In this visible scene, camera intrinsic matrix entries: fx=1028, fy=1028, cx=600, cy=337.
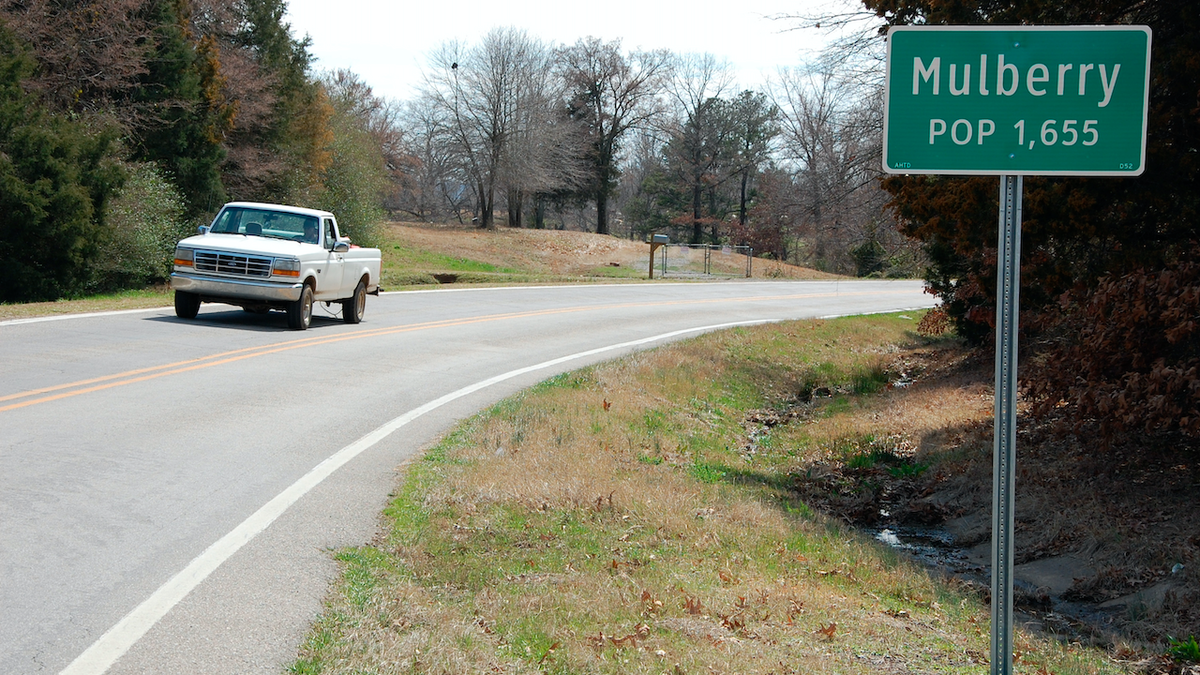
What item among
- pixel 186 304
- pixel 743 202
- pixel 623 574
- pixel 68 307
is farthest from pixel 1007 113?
pixel 743 202

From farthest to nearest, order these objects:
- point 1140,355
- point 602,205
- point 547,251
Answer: point 602,205, point 547,251, point 1140,355

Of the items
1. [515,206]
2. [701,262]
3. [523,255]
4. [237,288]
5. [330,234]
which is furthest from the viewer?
[515,206]

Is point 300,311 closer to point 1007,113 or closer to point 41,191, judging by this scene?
point 41,191

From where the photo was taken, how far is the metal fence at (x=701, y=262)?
4688cm

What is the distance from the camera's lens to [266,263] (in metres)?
15.8

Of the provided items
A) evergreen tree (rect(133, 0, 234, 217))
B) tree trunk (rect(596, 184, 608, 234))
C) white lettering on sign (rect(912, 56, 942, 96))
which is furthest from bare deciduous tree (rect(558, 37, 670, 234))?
white lettering on sign (rect(912, 56, 942, 96))

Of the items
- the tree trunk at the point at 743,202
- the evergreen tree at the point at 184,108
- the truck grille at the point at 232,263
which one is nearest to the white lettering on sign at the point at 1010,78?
the truck grille at the point at 232,263

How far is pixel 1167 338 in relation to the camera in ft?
25.9

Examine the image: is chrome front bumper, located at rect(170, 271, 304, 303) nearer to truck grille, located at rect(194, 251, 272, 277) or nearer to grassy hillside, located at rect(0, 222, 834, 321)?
truck grille, located at rect(194, 251, 272, 277)

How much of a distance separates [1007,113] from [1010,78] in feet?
0.46

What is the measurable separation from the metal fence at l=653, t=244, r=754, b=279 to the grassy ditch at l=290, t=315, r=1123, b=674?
3531 cm

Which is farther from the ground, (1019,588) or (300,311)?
(300,311)

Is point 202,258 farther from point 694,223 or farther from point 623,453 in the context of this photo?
point 694,223

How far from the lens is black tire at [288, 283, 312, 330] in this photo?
53.2 feet
